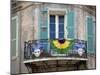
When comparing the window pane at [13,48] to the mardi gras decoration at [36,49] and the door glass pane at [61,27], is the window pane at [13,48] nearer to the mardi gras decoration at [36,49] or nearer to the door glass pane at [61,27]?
the mardi gras decoration at [36,49]

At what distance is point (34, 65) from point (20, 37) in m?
0.21

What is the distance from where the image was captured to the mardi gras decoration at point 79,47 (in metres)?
1.57

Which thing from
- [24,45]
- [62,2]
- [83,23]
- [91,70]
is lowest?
[91,70]

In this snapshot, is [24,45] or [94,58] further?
[94,58]

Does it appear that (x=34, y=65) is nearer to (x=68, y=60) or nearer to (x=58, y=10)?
(x=68, y=60)

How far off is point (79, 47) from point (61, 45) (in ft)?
0.45

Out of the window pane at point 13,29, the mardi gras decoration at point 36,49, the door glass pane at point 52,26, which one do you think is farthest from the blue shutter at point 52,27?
the window pane at point 13,29

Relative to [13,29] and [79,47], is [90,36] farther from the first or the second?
[13,29]

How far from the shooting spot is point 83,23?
1579mm

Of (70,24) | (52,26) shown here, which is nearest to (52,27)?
(52,26)

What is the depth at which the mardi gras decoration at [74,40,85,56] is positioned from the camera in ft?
5.14

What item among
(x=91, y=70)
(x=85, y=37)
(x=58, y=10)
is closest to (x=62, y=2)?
(x=58, y=10)

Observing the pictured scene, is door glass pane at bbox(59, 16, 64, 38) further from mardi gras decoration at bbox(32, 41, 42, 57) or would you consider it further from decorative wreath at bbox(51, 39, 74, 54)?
mardi gras decoration at bbox(32, 41, 42, 57)

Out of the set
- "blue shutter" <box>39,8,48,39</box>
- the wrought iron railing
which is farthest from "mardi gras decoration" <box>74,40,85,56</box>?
"blue shutter" <box>39,8,48,39</box>
